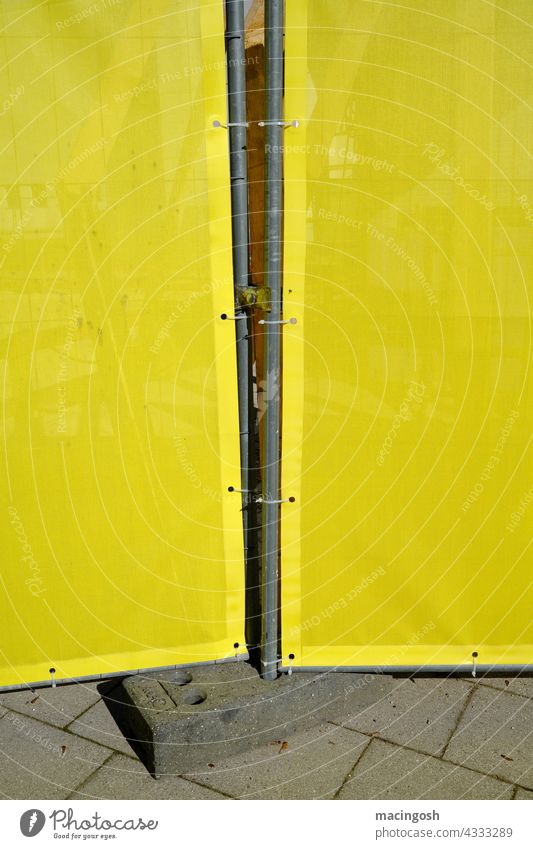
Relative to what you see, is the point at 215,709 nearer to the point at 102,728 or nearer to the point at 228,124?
the point at 102,728

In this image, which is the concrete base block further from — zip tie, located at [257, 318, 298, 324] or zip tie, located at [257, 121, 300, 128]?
zip tie, located at [257, 121, 300, 128]

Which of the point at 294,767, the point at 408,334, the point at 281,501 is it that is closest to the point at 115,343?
the point at 281,501

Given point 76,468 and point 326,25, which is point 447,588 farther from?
point 326,25

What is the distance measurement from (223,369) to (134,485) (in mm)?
535

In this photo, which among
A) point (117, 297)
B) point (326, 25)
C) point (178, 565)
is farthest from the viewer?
point (178, 565)

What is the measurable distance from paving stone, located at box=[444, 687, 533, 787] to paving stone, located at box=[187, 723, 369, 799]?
0.35 m

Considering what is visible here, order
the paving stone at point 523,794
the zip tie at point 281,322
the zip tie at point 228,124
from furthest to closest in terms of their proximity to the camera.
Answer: the zip tie at point 281,322, the zip tie at point 228,124, the paving stone at point 523,794

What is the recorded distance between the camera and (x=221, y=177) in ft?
Answer: 8.77

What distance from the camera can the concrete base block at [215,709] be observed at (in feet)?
8.91

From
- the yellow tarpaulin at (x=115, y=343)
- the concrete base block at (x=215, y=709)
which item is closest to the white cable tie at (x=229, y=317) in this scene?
the yellow tarpaulin at (x=115, y=343)

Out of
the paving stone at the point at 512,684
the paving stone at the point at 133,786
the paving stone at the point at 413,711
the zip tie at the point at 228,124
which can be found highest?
the zip tie at the point at 228,124

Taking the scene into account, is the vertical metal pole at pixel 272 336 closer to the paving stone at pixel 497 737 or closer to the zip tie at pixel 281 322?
the zip tie at pixel 281 322


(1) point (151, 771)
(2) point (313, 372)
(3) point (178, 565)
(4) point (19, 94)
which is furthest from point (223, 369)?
(1) point (151, 771)

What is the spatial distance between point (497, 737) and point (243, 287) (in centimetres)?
183
